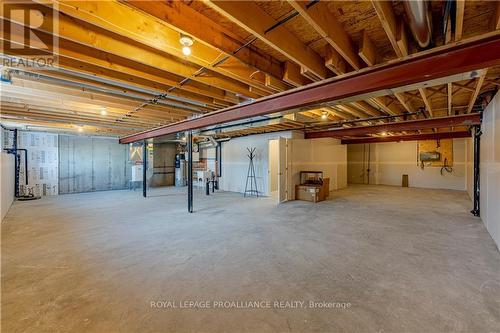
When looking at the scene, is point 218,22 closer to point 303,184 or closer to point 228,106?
point 228,106

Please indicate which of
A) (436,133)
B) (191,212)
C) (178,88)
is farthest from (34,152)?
(436,133)

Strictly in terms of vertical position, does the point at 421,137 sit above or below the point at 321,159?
above

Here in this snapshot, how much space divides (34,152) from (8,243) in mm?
6057

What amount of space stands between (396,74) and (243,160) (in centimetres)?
670

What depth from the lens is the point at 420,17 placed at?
138 centimetres

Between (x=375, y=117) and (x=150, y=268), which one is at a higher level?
(x=375, y=117)

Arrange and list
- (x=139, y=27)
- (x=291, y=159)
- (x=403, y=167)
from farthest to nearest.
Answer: (x=403, y=167) < (x=291, y=159) < (x=139, y=27)

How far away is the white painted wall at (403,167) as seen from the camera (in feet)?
29.1

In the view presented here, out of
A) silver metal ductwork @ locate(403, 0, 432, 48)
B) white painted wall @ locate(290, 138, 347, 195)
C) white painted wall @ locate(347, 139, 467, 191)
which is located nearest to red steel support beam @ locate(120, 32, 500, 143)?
silver metal ductwork @ locate(403, 0, 432, 48)

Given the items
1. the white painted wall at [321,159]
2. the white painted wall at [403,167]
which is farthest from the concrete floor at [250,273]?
the white painted wall at [403,167]

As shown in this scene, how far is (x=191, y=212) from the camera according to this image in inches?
206

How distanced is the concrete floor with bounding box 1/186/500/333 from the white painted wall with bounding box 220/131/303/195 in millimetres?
3367

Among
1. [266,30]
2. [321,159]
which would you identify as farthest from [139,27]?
[321,159]

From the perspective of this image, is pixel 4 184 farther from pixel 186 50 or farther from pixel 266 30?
pixel 266 30
